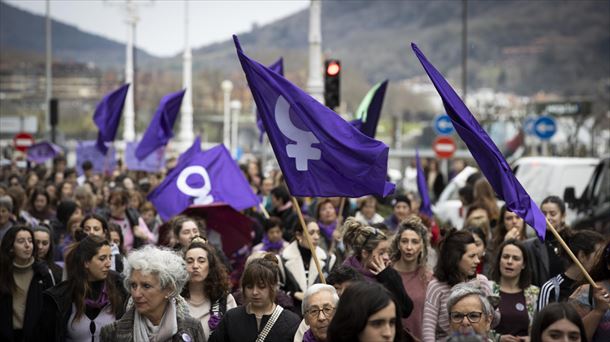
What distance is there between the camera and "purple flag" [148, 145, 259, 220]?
14.2 metres

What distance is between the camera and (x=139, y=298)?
7.39 metres

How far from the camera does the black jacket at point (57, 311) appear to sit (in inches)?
346

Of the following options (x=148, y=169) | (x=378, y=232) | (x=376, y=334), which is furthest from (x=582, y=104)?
(x=376, y=334)

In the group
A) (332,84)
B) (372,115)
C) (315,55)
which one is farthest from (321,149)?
(315,55)

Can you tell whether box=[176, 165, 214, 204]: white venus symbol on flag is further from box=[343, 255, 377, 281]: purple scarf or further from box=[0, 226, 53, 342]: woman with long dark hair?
box=[343, 255, 377, 281]: purple scarf

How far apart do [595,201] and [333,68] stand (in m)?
4.35

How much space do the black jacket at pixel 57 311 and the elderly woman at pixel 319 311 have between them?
173 cm

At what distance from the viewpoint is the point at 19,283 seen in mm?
10273

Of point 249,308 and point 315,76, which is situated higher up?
point 315,76

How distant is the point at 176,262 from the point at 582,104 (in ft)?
146

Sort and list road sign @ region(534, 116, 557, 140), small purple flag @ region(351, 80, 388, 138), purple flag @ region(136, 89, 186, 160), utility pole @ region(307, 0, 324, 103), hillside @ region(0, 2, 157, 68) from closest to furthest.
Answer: small purple flag @ region(351, 80, 388, 138)
purple flag @ region(136, 89, 186, 160)
utility pole @ region(307, 0, 324, 103)
road sign @ region(534, 116, 557, 140)
hillside @ region(0, 2, 157, 68)

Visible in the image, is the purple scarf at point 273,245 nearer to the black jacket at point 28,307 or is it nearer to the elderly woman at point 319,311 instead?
the black jacket at point 28,307

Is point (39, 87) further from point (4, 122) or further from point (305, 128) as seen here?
point (305, 128)

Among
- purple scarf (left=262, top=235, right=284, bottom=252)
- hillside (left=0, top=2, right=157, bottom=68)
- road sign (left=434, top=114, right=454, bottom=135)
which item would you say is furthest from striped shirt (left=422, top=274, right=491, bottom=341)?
hillside (left=0, top=2, right=157, bottom=68)
